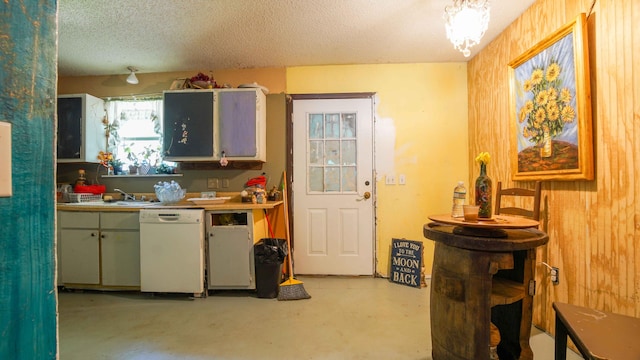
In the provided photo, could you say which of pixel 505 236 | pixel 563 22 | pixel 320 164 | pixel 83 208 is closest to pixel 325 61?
pixel 320 164

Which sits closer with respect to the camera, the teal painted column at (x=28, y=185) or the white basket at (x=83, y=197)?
the teal painted column at (x=28, y=185)

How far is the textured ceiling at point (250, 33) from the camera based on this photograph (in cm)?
218

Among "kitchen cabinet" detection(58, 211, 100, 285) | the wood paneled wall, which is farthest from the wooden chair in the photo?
"kitchen cabinet" detection(58, 211, 100, 285)

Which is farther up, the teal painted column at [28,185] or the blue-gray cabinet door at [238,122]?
the blue-gray cabinet door at [238,122]

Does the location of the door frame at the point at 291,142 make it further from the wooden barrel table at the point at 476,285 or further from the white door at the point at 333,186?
the wooden barrel table at the point at 476,285

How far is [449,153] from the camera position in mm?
3150

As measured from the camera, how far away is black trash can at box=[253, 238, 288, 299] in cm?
262

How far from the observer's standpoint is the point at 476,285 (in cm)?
133

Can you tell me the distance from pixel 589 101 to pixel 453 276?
1397mm

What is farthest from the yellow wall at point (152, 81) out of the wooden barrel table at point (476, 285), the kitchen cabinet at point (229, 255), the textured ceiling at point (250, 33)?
the wooden barrel table at point (476, 285)

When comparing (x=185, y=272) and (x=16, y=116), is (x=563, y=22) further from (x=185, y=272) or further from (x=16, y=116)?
(x=185, y=272)

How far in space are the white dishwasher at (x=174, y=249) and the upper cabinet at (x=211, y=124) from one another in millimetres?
708

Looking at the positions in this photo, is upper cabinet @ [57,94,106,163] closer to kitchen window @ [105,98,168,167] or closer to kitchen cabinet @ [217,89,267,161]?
kitchen window @ [105,98,168,167]

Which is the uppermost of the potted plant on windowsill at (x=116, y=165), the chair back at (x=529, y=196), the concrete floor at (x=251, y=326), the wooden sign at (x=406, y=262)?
the potted plant on windowsill at (x=116, y=165)
